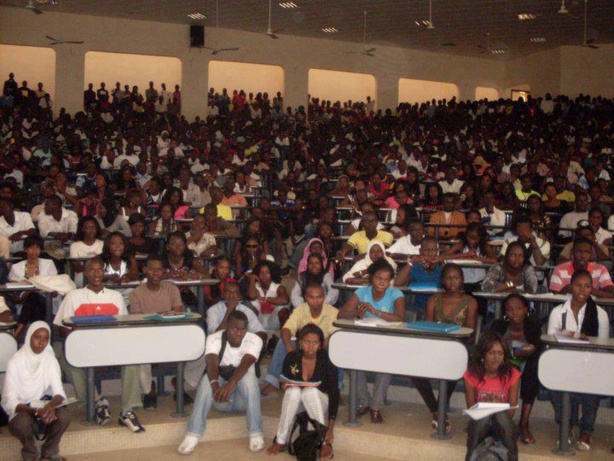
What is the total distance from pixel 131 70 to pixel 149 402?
63.8ft

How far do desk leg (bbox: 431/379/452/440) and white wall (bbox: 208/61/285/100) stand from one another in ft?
66.4

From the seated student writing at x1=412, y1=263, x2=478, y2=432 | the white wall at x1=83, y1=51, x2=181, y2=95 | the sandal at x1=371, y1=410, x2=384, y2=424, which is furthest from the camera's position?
the white wall at x1=83, y1=51, x2=181, y2=95

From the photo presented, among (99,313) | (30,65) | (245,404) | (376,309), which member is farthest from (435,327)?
(30,65)

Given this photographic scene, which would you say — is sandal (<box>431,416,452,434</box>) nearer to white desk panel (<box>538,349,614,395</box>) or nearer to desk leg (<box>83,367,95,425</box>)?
white desk panel (<box>538,349,614,395</box>)

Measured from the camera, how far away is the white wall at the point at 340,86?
2706 cm

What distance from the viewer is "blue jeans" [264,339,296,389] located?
6.82m

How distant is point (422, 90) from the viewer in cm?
2822

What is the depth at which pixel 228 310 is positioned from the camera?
7.13 meters

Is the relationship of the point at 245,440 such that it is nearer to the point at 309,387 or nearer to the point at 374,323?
the point at 309,387

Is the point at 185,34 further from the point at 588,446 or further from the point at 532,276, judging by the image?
the point at 588,446

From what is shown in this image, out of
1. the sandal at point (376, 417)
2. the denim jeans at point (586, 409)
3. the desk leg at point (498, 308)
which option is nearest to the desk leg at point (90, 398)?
the sandal at point (376, 417)

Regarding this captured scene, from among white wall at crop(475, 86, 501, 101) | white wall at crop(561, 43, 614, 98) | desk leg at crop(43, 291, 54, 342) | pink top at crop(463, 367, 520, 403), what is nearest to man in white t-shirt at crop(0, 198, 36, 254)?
desk leg at crop(43, 291, 54, 342)

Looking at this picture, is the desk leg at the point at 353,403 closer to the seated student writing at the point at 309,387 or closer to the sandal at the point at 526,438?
the seated student writing at the point at 309,387

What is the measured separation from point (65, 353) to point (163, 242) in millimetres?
3800
